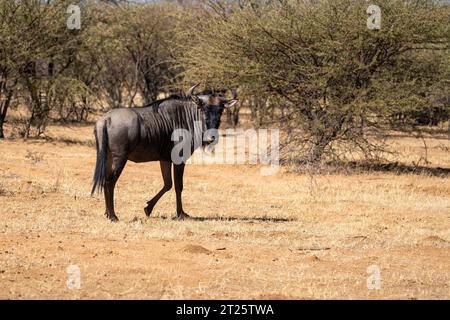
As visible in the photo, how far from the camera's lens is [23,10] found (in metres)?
21.2

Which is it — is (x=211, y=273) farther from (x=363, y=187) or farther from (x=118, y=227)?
(x=363, y=187)

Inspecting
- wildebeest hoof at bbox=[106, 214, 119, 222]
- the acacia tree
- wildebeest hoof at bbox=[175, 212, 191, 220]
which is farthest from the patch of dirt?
the acacia tree

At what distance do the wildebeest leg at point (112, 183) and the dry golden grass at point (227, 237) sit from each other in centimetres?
18

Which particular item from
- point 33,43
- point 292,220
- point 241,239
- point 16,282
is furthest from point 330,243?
point 33,43

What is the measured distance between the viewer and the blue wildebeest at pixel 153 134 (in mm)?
10203

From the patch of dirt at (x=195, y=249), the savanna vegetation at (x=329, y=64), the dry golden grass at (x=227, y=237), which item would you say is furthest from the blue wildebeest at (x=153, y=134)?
the savanna vegetation at (x=329, y=64)

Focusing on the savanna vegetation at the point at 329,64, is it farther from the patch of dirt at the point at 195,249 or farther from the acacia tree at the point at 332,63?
the patch of dirt at the point at 195,249

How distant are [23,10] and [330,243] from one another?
1459cm

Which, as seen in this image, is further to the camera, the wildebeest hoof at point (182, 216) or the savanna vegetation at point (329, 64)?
the savanna vegetation at point (329, 64)

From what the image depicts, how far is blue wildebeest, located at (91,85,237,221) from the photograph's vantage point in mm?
10203

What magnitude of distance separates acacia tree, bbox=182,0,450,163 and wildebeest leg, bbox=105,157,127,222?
23.9 ft

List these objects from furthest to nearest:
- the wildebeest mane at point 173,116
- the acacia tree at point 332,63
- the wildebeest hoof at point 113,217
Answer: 1. the acacia tree at point 332,63
2. the wildebeest mane at point 173,116
3. the wildebeest hoof at point 113,217

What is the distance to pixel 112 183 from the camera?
10.2 m

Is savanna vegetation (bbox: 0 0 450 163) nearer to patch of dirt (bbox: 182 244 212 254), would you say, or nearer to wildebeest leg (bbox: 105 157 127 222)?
wildebeest leg (bbox: 105 157 127 222)
